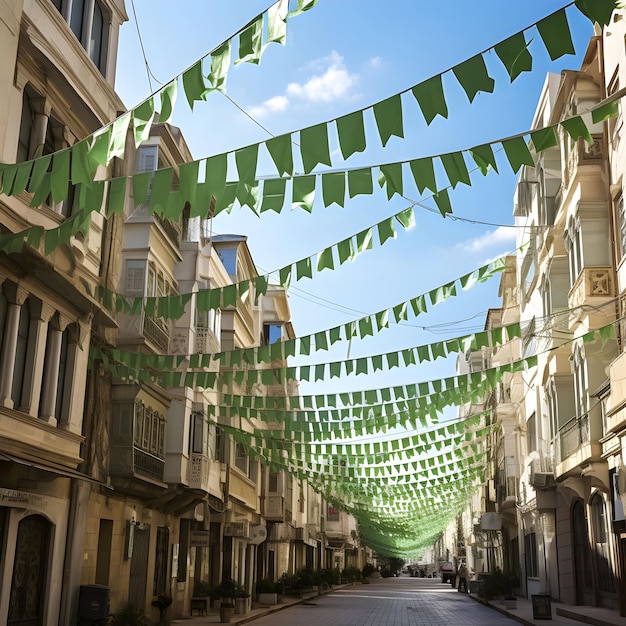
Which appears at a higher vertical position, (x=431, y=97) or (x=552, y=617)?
(x=431, y=97)

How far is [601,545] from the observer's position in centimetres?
2244

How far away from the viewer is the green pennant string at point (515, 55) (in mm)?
6828

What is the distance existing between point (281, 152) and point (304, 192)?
0.63 m

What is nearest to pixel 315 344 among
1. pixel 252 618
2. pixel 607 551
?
pixel 607 551

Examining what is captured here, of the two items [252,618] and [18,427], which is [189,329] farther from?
[18,427]

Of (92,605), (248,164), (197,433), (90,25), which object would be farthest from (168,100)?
(197,433)

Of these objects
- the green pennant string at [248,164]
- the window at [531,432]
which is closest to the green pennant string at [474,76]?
the green pennant string at [248,164]

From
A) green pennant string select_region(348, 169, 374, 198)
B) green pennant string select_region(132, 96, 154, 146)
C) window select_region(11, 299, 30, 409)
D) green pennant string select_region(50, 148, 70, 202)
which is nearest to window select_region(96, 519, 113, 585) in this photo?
window select_region(11, 299, 30, 409)

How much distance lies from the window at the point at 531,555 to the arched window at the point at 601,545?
816 cm

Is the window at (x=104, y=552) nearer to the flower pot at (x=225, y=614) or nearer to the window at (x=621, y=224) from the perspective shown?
the flower pot at (x=225, y=614)

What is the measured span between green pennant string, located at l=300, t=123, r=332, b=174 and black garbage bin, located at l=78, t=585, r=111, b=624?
38.6ft

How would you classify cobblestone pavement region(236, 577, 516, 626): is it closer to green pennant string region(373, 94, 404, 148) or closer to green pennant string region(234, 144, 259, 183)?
green pennant string region(234, 144, 259, 183)

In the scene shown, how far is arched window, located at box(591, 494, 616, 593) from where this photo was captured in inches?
858

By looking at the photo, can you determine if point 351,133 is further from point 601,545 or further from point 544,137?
point 601,545
